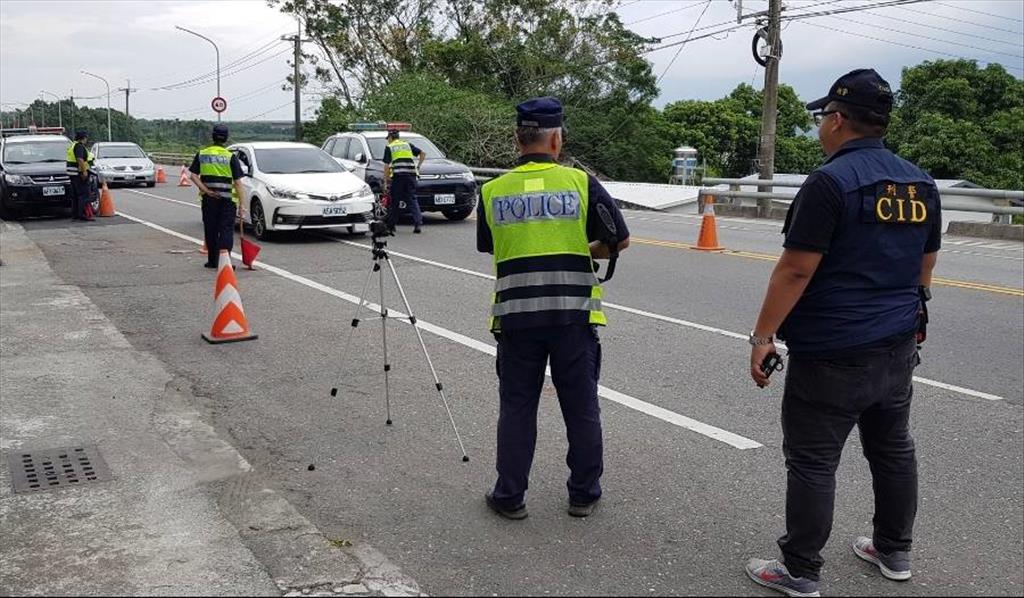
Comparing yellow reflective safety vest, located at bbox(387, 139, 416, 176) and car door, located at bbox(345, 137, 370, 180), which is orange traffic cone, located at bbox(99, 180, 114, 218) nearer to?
car door, located at bbox(345, 137, 370, 180)

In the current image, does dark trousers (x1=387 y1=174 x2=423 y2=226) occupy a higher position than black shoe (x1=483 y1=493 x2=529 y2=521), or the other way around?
dark trousers (x1=387 y1=174 x2=423 y2=226)

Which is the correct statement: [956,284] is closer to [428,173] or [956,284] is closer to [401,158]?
[401,158]

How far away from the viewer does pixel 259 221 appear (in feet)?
50.2

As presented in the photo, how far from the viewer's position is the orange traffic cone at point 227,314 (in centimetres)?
820

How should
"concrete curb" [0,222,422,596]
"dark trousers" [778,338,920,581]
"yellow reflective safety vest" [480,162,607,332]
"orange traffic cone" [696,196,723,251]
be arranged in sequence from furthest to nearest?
"orange traffic cone" [696,196,723,251]
"yellow reflective safety vest" [480,162,607,332]
"concrete curb" [0,222,422,596]
"dark trousers" [778,338,920,581]

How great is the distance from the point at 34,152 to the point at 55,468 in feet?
56.5

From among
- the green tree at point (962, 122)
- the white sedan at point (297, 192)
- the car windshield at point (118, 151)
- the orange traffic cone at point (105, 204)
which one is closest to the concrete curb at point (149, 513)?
the white sedan at point (297, 192)

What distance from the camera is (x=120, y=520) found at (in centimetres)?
442

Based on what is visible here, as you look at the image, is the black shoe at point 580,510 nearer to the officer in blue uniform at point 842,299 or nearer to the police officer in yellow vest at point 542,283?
the police officer in yellow vest at point 542,283

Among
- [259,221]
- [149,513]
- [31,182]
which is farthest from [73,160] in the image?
[149,513]

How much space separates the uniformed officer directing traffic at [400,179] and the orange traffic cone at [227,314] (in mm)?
7630

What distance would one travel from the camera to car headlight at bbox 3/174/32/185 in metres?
18.6

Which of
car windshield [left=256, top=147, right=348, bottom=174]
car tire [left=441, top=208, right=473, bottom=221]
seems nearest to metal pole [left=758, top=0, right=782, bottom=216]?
car tire [left=441, top=208, right=473, bottom=221]

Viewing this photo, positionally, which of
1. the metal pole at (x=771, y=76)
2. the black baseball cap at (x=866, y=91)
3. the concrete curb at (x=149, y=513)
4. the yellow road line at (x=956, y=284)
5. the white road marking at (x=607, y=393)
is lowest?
the concrete curb at (x=149, y=513)
